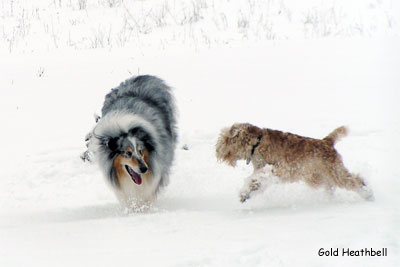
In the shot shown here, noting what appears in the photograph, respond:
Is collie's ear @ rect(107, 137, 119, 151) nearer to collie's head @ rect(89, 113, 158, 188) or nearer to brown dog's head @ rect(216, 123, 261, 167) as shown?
collie's head @ rect(89, 113, 158, 188)

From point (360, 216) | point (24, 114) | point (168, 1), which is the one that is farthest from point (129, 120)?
point (168, 1)

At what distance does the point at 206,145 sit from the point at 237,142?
173cm

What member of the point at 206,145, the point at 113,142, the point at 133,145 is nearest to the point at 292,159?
the point at 133,145

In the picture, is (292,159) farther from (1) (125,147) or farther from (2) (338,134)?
(1) (125,147)

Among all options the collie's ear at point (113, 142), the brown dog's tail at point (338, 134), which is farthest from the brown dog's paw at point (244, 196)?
the collie's ear at point (113, 142)

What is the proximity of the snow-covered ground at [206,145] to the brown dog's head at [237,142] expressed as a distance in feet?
1.45

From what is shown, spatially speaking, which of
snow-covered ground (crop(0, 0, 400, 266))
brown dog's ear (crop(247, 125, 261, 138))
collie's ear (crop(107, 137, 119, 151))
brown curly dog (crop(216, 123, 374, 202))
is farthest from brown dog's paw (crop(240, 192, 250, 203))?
collie's ear (crop(107, 137, 119, 151))

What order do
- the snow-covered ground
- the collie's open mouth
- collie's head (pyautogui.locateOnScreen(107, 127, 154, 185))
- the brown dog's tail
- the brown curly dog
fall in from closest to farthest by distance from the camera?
1. the snow-covered ground
2. the brown curly dog
3. the brown dog's tail
4. collie's head (pyautogui.locateOnScreen(107, 127, 154, 185))
5. the collie's open mouth

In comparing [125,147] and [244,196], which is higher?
[125,147]

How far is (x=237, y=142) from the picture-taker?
169 inches

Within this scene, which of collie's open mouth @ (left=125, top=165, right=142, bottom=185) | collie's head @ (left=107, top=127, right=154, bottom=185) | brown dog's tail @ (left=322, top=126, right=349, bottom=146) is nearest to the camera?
brown dog's tail @ (left=322, top=126, right=349, bottom=146)

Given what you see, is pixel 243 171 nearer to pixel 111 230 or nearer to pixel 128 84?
pixel 128 84

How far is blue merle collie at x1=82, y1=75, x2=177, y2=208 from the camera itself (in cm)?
437

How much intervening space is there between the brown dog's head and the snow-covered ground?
44cm
